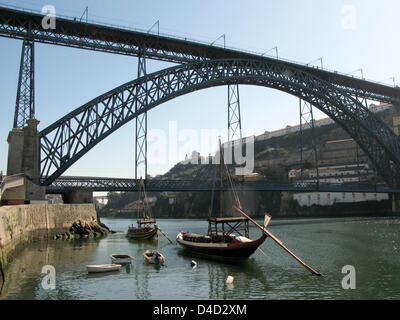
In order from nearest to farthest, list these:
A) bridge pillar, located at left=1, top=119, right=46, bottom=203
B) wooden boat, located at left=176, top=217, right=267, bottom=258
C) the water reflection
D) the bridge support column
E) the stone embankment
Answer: the water reflection
the stone embankment
wooden boat, located at left=176, top=217, right=267, bottom=258
bridge pillar, located at left=1, top=119, right=46, bottom=203
the bridge support column

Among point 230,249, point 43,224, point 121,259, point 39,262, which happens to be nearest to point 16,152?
point 43,224

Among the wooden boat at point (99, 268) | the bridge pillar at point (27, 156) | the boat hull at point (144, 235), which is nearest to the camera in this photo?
the wooden boat at point (99, 268)

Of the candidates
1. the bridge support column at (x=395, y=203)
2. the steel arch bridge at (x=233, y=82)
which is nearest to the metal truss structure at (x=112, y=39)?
the steel arch bridge at (x=233, y=82)

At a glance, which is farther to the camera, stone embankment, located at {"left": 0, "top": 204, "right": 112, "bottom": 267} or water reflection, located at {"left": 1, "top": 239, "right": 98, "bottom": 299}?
Result: stone embankment, located at {"left": 0, "top": 204, "right": 112, "bottom": 267}

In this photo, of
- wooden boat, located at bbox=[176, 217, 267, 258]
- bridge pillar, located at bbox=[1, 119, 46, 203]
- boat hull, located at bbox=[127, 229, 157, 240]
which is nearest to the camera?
wooden boat, located at bbox=[176, 217, 267, 258]

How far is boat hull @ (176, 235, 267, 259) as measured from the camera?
22.5 metres

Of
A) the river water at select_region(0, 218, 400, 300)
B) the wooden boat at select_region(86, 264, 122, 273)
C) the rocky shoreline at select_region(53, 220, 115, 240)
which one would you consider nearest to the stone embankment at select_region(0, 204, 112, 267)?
the rocky shoreline at select_region(53, 220, 115, 240)

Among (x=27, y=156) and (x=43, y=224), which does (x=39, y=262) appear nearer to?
(x=43, y=224)

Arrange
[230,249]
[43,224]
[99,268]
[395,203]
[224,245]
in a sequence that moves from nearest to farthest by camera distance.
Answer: [99,268], [230,249], [224,245], [43,224], [395,203]

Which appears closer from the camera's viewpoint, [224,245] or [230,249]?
[230,249]

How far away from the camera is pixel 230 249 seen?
23438 millimetres

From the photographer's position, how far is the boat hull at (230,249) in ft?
73.9

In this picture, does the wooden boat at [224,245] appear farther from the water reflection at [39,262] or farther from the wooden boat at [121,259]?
the water reflection at [39,262]

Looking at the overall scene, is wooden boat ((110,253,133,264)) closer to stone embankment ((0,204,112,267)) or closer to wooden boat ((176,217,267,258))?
wooden boat ((176,217,267,258))
